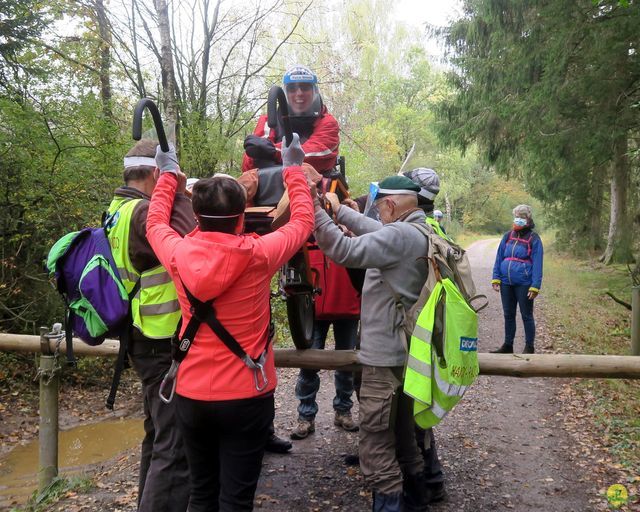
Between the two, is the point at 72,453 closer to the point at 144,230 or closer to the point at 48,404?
the point at 48,404

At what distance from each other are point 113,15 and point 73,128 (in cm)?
370

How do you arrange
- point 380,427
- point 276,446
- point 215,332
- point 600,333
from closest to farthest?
1. point 215,332
2. point 380,427
3. point 276,446
4. point 600,333

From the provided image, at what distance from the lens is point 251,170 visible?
338cm

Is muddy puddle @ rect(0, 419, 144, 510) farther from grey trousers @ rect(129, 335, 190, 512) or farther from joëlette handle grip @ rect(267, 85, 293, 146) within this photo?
joëlette handle grip @ rect(267, 85, 293, 146)

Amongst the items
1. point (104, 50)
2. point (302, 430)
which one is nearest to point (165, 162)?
point (302, 430)

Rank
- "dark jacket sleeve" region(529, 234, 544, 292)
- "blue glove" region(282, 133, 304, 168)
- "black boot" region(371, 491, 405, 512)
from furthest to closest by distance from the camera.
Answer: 1. "dark jacket sleeve" region(529, 234, 544, 292)
2. "black boot" region(371, 491, 405, 512)
3. "blue glove" region(282, 133, 304, 168)

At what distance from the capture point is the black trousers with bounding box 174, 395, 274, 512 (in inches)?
96.8

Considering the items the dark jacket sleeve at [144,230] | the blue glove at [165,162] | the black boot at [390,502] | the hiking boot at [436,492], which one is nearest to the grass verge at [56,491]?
the dark jacket sleeve at [144,230]

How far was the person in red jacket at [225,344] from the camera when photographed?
7.89 feet

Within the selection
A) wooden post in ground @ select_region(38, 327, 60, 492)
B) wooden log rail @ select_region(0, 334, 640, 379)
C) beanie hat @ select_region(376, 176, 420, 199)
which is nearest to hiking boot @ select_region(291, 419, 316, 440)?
wooden log rail @ select_region(0, 334, 640, 379)

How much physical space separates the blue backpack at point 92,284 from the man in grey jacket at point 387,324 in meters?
1.14

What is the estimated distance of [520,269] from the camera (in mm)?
7328

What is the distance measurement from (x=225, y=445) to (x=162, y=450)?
0.65 metres

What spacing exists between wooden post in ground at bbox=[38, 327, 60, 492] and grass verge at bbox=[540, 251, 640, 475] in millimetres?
4683
